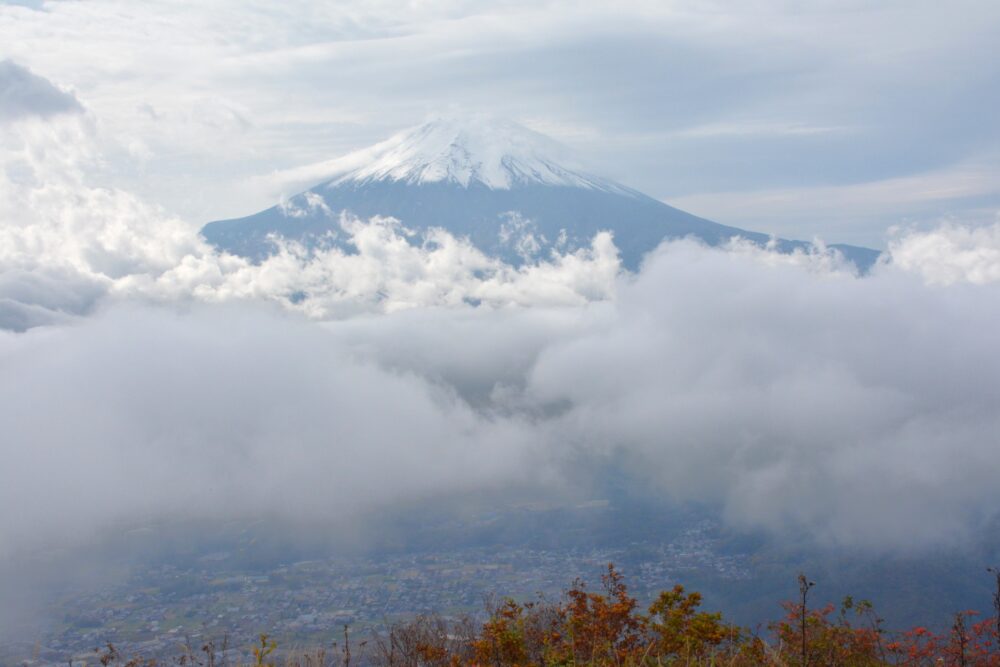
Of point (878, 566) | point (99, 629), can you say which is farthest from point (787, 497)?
point (99, 629)

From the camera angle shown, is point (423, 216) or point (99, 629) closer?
point (99, 629)

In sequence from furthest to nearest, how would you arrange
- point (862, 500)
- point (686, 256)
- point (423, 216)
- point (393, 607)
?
point (423, 216) → point (686, 256) → point (862, 500) → point (393, 607)

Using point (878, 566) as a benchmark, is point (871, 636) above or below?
above

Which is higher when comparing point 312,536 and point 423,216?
point 423,216

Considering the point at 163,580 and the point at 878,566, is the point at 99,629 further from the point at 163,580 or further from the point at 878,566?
the point at 878,566

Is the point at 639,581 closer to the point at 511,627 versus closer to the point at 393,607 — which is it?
the point at 393,607

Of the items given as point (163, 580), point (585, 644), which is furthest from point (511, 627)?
point (163, 580)

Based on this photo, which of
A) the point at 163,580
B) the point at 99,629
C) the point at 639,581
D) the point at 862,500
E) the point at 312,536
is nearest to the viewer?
the point at 99,629

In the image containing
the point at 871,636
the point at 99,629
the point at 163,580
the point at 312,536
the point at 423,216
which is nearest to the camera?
the point at 871,636

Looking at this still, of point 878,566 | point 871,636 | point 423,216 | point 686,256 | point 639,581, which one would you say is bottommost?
point 878,566
